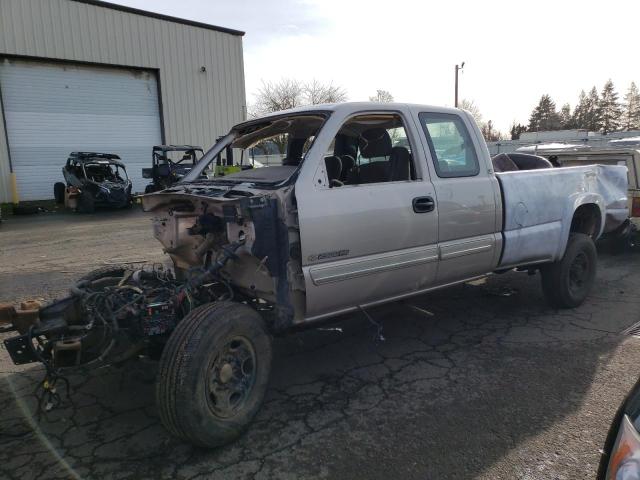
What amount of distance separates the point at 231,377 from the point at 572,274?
4.06 meters

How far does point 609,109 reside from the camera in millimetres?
65125

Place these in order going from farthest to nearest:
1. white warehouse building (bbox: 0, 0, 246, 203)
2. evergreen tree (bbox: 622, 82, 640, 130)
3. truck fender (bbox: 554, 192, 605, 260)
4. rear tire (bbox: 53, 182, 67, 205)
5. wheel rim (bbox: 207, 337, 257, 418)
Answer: evergreen tree (bbox: 622, 82, 640, 130) < white warehouse building (bbox: 0, 0, 246, 203) < rear tire (bbox: 53, 182, 67, 205) < truck fender (bbox: 554, 192, 605, 260) < wheel rim (bbox: 207, 337, 257, 418)

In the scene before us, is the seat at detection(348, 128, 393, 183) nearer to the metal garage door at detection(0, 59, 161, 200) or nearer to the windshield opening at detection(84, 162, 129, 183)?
the windshield opening at detection(84, 162, 129, 183)

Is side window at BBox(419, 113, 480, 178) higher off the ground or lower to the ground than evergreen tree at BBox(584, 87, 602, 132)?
lower

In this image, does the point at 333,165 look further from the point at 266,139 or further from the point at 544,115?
the point at 544,115

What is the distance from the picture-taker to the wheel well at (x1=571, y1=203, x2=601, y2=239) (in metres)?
5.48

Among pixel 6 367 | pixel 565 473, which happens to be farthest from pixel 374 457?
pixel 6 367

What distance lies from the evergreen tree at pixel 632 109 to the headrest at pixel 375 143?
7145 cm

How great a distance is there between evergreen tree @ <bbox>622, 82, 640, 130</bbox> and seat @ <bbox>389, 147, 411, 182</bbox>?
71725mm

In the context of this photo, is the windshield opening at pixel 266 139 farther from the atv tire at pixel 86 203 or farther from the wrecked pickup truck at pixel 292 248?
the atv tire at pixel 86 203

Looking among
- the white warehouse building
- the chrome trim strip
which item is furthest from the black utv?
the chrome trim strip

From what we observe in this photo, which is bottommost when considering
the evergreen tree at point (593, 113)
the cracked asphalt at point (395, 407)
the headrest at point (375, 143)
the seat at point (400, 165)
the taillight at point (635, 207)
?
the cracked asphalt at point (395, 407)

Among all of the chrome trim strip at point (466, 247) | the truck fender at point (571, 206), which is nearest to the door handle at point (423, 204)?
the chrome trim strip at point (466, 247)

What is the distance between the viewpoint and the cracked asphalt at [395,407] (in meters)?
2.68
